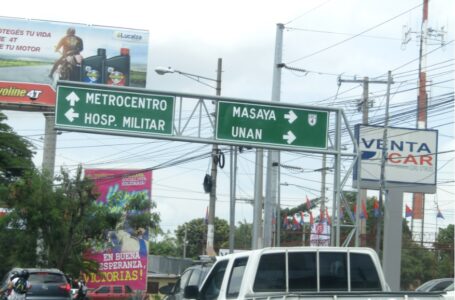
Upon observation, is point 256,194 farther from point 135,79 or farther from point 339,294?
point 135,79

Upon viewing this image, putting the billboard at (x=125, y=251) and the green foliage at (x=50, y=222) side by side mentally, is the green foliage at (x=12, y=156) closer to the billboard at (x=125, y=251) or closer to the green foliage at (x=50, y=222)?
the green foliage at (x=50, y=222)

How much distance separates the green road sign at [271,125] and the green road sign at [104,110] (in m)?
1.66

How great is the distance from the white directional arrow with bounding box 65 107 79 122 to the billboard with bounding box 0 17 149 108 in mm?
27141

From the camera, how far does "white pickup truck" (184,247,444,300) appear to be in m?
11.7

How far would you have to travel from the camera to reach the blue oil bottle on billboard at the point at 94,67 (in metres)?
49.7

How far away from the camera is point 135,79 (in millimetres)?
50625

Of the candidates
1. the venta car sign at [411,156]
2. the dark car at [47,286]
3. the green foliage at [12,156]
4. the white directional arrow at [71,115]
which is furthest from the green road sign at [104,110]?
the venta car sign at [411,156]

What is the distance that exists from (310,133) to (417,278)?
2866cm

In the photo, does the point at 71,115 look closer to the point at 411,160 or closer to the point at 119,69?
the point at 411,160

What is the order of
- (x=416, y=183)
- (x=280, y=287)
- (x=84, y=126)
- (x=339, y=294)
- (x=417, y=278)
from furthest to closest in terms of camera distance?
1. (x=417, y=278)
2. (x=416, y=183)
3. (x=84, y=126)
4. (x=280, y=287)
5. (x=339, y=294)

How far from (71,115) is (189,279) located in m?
5.62

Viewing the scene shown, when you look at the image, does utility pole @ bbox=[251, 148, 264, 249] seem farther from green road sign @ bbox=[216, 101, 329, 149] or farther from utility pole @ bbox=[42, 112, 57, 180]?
utility pole @ bbox=[42, 112, 57, 180]

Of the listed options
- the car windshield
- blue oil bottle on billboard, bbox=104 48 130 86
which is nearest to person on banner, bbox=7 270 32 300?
the car windshield

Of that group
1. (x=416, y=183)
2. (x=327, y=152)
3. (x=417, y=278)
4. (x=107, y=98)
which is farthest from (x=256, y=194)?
(x=417, y=278)
